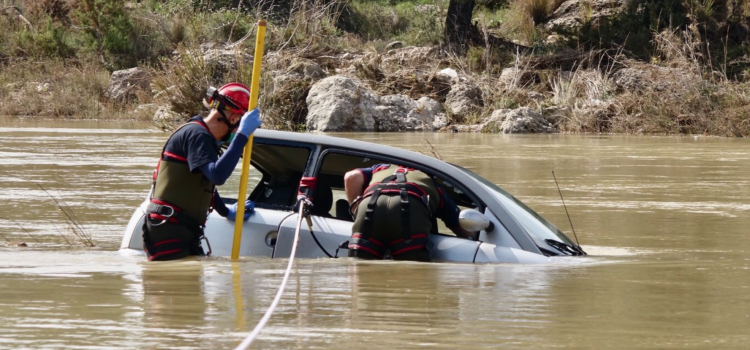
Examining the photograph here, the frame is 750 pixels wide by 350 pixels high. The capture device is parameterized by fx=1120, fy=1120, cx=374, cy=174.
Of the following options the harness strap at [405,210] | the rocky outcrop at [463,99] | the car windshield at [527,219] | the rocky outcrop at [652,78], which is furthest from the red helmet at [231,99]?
the rocky outcrop at [463,99]

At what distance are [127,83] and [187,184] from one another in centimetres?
2707

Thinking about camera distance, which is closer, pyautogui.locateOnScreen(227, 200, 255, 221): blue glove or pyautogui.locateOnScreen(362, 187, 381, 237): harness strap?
→ pyautogui.locateOnScreen(362, 187, 381, 237): harness strap

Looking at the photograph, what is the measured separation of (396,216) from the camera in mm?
5984

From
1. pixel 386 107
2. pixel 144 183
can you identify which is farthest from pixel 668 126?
pixel 144 183

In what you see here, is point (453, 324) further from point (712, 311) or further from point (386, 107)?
point (386, 107)

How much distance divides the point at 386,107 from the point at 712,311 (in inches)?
842

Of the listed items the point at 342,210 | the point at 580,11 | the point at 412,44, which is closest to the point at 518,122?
the point at 412,44

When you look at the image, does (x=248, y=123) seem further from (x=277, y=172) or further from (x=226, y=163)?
(x=277, y=172)

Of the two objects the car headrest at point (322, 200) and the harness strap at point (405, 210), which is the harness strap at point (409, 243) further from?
the car headrest at point (322, 200)

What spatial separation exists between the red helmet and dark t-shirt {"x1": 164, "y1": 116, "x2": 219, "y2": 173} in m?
0.16

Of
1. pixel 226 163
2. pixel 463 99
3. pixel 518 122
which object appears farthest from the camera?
pixel 463 99

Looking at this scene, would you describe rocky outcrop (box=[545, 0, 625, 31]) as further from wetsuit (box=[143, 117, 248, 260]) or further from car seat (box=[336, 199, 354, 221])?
wetsuit (box=[143, 117, 248, 260])

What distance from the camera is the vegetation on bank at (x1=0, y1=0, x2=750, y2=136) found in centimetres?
2509

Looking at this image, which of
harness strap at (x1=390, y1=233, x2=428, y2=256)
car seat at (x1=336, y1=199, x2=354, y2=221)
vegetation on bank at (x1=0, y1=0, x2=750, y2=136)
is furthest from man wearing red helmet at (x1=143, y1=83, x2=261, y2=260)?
vegetation on bank at (x1=0, y1=0, x2=750, y2=136)
